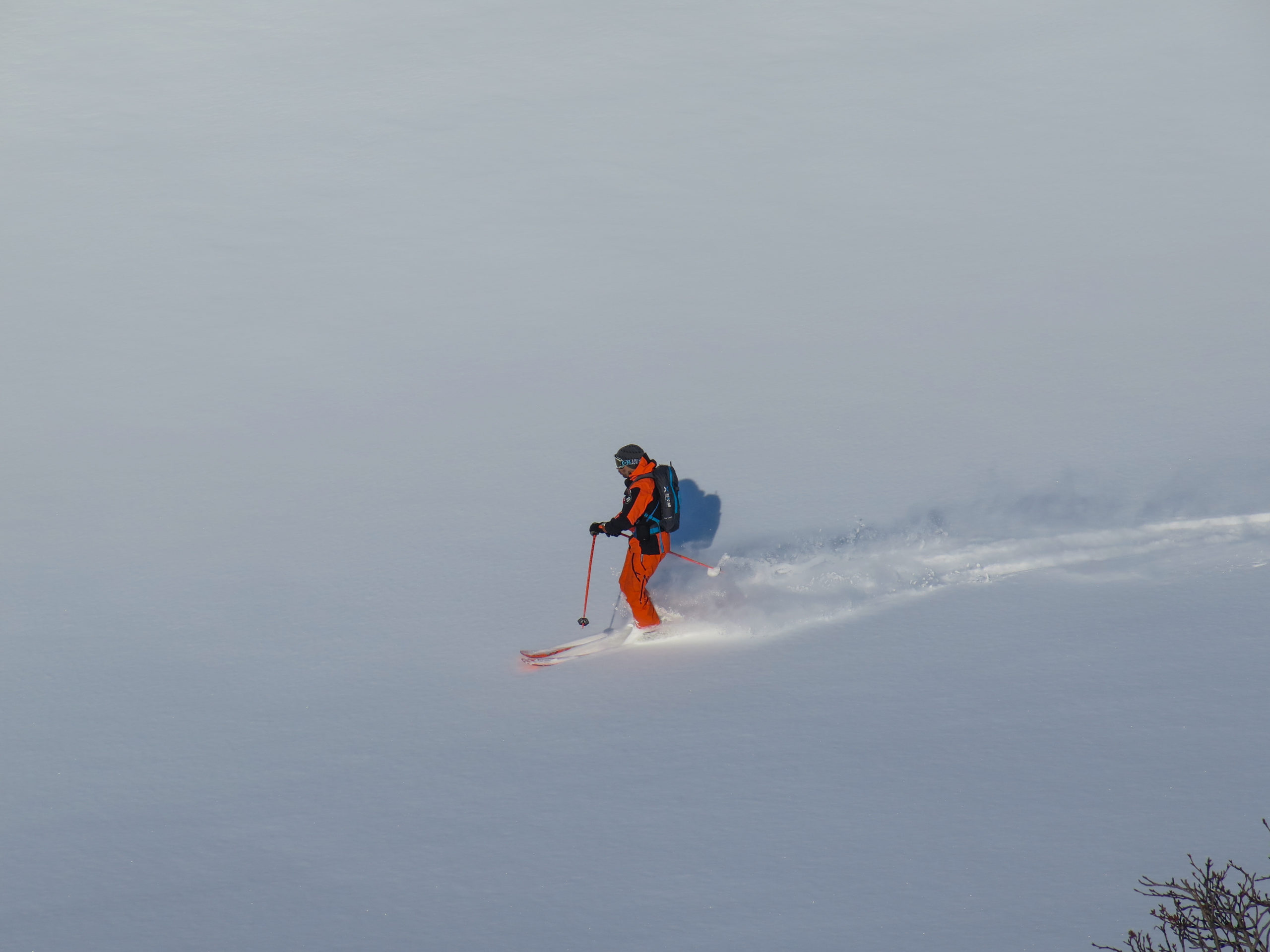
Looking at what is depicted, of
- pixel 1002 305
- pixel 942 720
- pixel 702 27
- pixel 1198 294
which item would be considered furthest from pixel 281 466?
pixel 702 27

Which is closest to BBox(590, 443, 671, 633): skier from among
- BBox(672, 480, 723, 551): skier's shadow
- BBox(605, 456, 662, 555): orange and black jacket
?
BBox(605, 456, 662, 555): orange and black jacket

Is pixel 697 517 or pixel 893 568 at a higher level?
pixel 697 517

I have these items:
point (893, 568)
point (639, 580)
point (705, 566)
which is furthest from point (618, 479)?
point (893, 568)

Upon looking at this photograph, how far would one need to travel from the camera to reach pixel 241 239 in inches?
496

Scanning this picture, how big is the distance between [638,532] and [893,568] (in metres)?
1.69

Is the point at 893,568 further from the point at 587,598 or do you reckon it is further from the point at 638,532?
the point at 587,598

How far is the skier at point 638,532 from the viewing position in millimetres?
7461

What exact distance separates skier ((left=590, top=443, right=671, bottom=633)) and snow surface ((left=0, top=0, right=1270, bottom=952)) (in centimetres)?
28

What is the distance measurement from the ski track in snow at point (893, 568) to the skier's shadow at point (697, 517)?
0.30 m

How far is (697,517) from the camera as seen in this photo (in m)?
8.71

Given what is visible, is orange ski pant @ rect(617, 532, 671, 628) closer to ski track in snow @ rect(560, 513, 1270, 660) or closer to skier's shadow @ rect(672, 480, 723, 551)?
ski track in snow @ rect(560, 513, 1270, 660)

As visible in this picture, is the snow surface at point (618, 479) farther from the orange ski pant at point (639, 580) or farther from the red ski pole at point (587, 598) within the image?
the orange ski pant at point (639, 580)

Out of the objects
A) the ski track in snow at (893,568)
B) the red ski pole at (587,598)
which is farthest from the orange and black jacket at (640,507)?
the ski track in snow at (893,568)

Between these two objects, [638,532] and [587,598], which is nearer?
[638,532]
